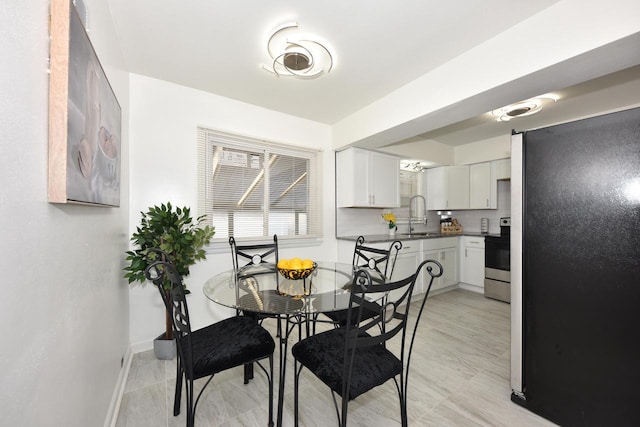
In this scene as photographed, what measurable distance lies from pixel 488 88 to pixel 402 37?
29.1 inches

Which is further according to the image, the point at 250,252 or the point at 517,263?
the point at 250,252

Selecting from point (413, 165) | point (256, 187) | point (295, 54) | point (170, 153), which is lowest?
point (256, 187)

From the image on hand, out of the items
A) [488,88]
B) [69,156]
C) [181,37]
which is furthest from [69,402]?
[488,88]

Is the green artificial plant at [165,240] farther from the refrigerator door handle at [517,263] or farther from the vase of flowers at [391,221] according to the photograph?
the vase of flowers at [391,221]

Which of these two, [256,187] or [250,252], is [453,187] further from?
[250,252]

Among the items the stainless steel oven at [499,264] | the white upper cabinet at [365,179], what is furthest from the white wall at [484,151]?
the white upper cabinet at [365,179]

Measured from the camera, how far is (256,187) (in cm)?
311

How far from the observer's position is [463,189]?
4.68 meters

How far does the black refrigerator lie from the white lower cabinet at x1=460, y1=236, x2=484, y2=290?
268 centimetres

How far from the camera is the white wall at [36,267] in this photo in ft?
2.07

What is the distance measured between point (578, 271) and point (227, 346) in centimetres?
206

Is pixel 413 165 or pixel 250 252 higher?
pixel 413 165

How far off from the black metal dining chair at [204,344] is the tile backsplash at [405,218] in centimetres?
234

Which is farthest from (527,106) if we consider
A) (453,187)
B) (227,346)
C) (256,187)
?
(227,346)
